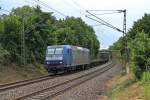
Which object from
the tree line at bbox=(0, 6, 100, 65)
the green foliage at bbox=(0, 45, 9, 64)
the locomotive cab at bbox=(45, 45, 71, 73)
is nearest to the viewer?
the green foliage at bbox=(0, 45, 9, 64)

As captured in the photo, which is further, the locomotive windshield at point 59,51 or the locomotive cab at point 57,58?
the locomotive windshield at point 59,51

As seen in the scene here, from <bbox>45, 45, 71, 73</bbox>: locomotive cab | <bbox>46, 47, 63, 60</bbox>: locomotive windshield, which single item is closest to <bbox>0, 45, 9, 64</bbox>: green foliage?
<bbox>45, 45, 71, 73</bbox>: locomotive cab

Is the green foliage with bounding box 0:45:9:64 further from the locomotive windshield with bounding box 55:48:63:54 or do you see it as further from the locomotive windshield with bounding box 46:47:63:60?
the locomotive windshield with bounding box 55:48:63:54

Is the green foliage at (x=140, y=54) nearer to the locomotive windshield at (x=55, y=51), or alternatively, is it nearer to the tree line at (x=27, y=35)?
the tree line at (x=27, y=35)

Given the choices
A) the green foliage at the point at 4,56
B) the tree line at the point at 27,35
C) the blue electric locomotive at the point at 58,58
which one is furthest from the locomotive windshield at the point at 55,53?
the green foliage at the point at 4,56

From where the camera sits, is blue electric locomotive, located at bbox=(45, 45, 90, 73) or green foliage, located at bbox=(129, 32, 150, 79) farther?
blue electric locomotive, located at bbox=(45, 45, 90, 73)

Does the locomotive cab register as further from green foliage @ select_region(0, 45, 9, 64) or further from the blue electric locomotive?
green foliage @ select_region(0, 45, 9, 64)

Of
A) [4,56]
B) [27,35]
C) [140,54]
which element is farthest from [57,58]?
[140,54]

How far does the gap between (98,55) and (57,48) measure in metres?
90.1

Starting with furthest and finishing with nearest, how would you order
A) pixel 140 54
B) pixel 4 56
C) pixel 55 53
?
1. pixel 55 53
2. pixel 4 56
3. pixel 140 54

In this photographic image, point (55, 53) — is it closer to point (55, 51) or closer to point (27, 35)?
point (55, 51)

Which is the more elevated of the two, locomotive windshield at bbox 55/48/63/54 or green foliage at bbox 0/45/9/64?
locomotive windshield at bbox 55/48/63/54

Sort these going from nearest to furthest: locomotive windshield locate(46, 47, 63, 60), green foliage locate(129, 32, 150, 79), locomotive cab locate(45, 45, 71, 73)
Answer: green foliage locate(129, 32, 150, 79), locomotive cab locate(45, 45, 71, 73), locomotive windshield locate(46, 47, 63, 60)

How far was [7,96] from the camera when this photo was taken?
2267 cm
